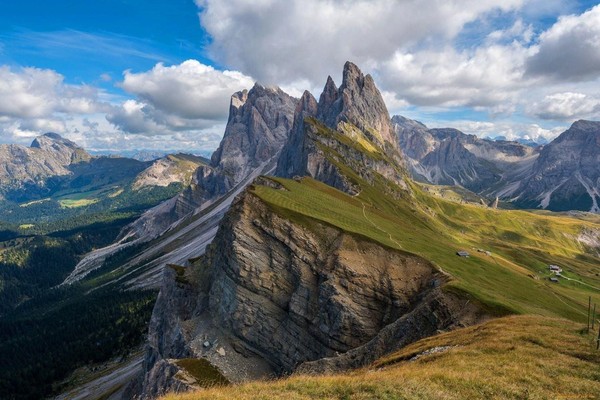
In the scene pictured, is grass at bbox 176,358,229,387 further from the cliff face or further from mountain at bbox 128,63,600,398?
the cliff face

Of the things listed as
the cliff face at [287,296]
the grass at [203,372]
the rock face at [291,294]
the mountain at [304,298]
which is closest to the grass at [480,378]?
the mountain at [304,298]

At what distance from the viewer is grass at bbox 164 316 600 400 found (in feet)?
62.3

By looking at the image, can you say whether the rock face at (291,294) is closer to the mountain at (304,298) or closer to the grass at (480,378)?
the mountain at (304,298)

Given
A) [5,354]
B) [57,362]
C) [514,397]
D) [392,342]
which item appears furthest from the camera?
[5,354]

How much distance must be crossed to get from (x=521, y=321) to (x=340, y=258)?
1168 inches

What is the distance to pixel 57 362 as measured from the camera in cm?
15500

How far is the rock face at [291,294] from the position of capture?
57.1 metres

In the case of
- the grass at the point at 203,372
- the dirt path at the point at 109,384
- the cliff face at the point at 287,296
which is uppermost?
the cliff face at the point at 287,296

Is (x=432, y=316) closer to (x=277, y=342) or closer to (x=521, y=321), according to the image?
(x=521, y=321)

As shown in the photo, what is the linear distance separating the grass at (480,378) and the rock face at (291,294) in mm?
23051

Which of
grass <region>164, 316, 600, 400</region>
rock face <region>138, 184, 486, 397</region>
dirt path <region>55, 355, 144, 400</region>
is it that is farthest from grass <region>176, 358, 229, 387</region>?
dirt path <region>55, 355, 144, 400</region>

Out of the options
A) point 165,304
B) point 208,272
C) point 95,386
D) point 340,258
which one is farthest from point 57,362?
point 340,258

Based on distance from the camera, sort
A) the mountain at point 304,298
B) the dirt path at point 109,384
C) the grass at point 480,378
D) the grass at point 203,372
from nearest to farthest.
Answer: the grass at point 480,378 → the grass at point 203,372 → the mountain at point 304,298 → the dirt path at point 109,384

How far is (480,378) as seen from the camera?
20.8 m
